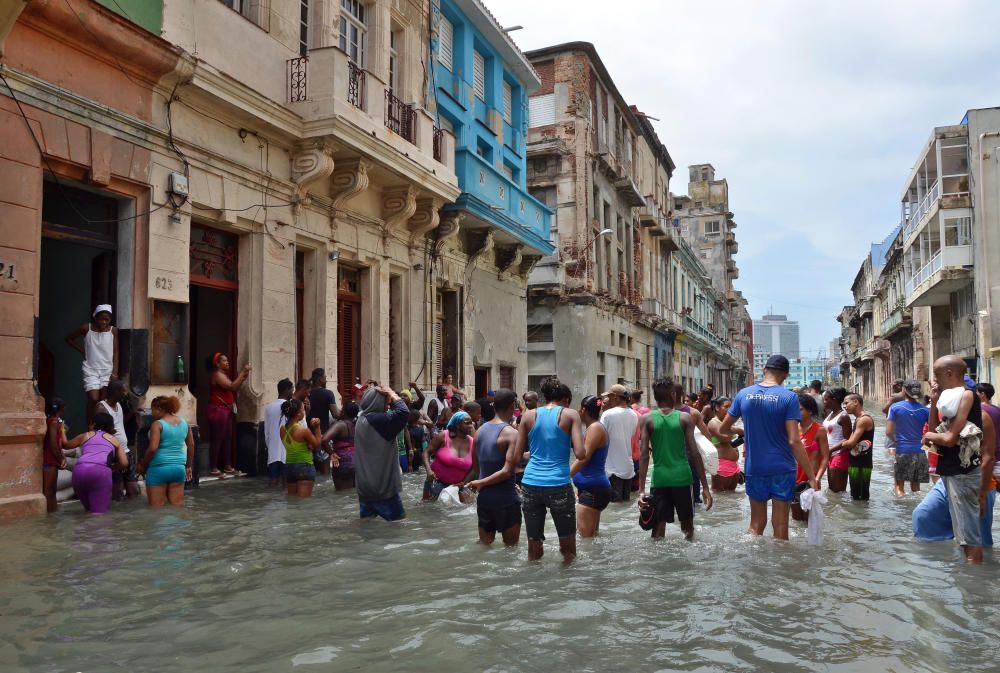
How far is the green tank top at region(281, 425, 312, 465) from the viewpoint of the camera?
9.28 m

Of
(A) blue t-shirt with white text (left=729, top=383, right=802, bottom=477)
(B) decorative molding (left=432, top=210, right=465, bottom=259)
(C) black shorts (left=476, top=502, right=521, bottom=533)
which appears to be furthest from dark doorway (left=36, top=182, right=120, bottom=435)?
(B) decorative molding (left=432, top=210, right=465, bottom=259)

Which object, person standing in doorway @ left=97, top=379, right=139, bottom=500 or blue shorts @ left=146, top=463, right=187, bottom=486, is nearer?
blue shorts @ left=146, top=463, right=187, bottom=486

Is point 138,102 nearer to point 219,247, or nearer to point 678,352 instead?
point 219,247

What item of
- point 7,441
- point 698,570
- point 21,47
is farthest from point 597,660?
point 21,47

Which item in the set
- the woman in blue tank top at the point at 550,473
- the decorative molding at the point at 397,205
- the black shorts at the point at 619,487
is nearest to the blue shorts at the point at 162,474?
the woman in blue tank top at the point at 550,473

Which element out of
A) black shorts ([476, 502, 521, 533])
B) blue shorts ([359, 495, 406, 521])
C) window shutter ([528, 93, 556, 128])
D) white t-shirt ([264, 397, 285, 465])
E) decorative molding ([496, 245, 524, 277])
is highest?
window shutter ([528, 93, 556, 128])

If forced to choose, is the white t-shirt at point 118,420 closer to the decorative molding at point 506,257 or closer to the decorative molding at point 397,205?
the decorative molding at point 397,205

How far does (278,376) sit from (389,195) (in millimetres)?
4609

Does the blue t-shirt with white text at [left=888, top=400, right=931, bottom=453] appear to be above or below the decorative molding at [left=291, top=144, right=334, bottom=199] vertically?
below

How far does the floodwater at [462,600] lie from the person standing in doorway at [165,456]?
0.44m

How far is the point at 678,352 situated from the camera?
44.6 m

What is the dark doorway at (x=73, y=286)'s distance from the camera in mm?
9242

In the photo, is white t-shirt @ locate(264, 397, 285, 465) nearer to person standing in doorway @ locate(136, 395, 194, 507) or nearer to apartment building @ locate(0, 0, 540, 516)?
apartment building @ locate(0, 0, 540, 516)

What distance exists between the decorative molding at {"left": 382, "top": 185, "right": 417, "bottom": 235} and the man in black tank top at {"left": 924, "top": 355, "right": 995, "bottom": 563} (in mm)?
10479
